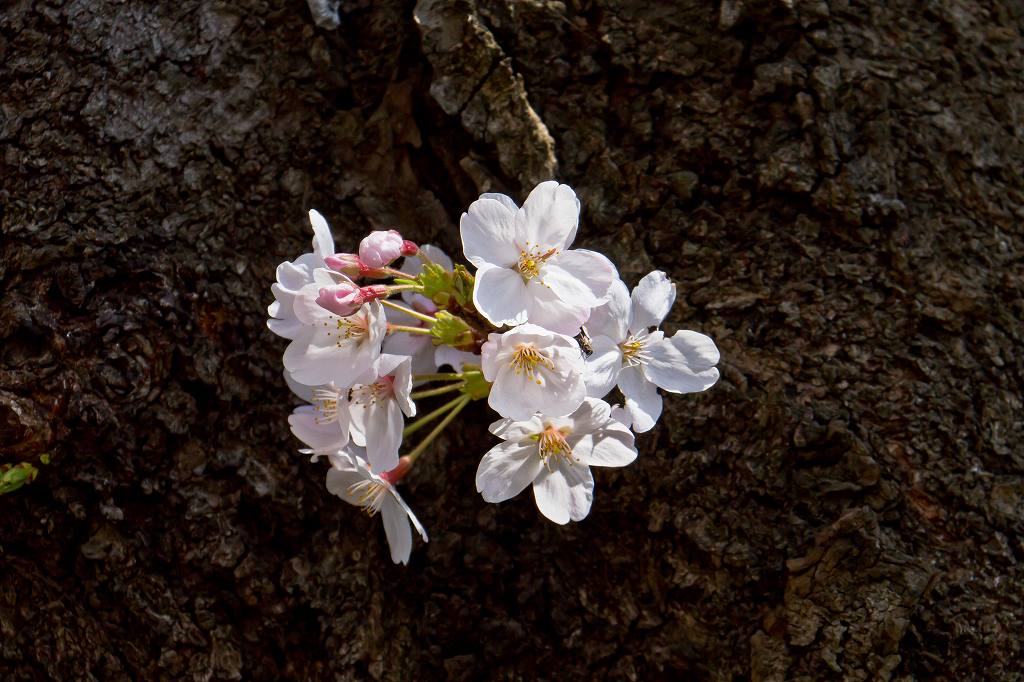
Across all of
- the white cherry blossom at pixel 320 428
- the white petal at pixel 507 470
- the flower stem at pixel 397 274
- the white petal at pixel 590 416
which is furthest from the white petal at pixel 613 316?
the white cherry blossom at pixel 320 428

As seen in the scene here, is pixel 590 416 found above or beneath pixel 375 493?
above

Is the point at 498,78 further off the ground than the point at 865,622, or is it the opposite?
the point at 498,78

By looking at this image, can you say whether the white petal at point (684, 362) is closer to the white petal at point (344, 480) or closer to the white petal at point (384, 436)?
the white petal at point (384, 436)

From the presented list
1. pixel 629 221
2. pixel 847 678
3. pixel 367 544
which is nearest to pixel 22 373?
pixel 367 544

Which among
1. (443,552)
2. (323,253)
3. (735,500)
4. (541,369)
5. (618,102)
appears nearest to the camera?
(541,369)

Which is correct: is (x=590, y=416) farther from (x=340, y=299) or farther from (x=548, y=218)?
(x=340, y=299)

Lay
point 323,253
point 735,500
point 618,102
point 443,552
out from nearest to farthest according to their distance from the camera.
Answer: point 323,253
point 735,500
point 443,552
point 618,102

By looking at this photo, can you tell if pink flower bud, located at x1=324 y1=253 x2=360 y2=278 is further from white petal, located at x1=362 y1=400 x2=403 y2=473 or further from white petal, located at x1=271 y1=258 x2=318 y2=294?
white petal, located at x1=362 y1=400 x2=403 y2=473

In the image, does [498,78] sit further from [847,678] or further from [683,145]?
[847,678]

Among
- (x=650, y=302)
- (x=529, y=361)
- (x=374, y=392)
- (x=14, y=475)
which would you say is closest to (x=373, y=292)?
(x=374, y=392)
